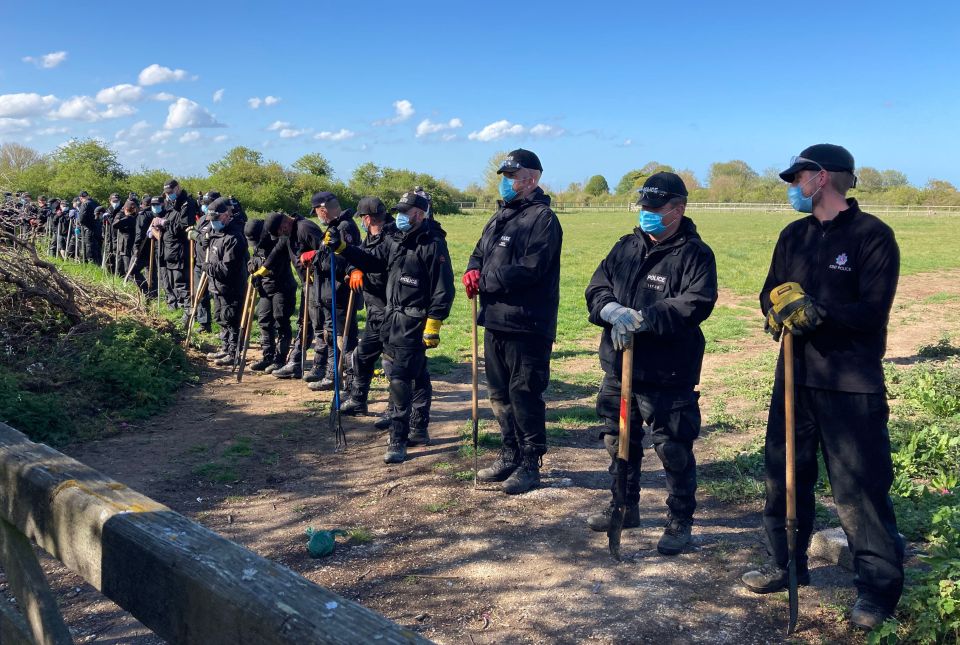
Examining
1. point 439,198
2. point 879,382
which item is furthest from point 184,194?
point 439,198

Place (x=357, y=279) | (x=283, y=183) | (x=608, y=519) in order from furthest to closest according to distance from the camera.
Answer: (x=283, y=183) < (x=357, y=279) < (x=608, y=519)

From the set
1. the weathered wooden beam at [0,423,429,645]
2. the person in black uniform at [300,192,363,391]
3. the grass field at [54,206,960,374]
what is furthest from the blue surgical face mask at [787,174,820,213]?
the grass field at [54,206,960,374]

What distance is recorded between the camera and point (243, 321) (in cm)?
991

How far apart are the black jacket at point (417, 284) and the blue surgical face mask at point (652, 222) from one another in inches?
93.3

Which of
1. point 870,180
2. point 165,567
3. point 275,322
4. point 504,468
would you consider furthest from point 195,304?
A: point 870,180

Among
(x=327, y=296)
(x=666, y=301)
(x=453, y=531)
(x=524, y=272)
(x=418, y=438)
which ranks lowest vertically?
(x=453, y=531)

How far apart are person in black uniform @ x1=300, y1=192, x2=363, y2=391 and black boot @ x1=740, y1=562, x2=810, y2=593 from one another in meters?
5.39

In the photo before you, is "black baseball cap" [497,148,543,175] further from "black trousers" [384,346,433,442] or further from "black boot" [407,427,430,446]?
"black boot" [407,427,430,446]

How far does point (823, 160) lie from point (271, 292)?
758 cm

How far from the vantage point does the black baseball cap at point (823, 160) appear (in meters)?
3.74

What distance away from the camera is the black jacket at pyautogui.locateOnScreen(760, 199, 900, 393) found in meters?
3.56

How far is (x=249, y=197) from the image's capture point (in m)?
40.8

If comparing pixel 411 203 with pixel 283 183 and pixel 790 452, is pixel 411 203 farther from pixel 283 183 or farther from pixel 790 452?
pixel 283 183

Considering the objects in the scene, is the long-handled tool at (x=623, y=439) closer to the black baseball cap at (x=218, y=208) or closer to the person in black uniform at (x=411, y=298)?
the person in black uniform at (x=411, y=298)
